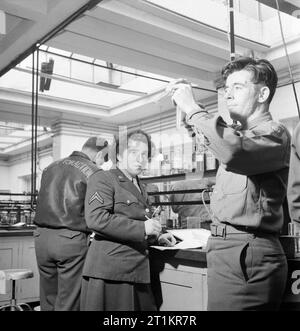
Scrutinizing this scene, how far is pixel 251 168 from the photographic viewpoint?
3.66 ft

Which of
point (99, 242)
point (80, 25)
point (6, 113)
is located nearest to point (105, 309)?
point (99, 242)

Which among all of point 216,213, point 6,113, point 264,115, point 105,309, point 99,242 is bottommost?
point 105,309

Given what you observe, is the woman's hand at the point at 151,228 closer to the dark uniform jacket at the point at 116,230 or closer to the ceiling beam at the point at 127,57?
the dark uniform jacket at the point at 116,230

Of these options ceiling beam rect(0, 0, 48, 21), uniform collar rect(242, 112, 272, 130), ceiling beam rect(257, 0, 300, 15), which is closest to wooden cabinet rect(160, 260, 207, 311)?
uniform collar rect(242, 112, 272, 130)

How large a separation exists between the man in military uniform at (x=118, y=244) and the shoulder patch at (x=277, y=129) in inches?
27.8

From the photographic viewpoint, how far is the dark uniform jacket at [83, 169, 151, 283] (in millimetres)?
1657

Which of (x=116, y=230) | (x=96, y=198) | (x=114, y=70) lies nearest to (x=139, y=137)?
(x=96, y=198)

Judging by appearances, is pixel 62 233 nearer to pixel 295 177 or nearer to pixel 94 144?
pixel 94 144

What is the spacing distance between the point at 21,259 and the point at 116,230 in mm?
2643

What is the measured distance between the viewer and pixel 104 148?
2.85 metres

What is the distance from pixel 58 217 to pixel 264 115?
5.32 feet

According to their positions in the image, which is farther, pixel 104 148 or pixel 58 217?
pixel 104 148

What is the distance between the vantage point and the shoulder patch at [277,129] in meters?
1.16
